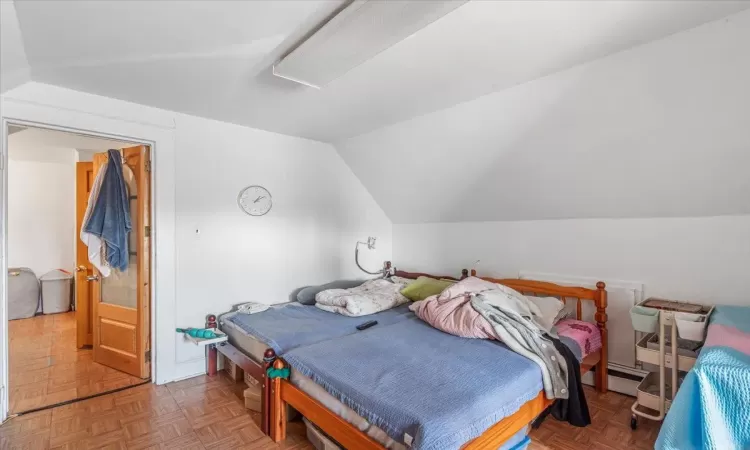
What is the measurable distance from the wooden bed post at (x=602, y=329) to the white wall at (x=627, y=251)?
213 millimetres

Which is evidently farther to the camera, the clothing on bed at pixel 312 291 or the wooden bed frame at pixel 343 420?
the clothing on bed at pixel 312 291

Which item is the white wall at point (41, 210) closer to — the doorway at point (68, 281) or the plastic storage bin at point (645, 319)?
the doorway at point (68, 281)

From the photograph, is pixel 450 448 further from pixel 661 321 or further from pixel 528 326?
pixel 661 321

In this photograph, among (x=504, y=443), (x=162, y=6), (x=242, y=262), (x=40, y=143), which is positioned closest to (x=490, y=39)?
(x=162, y=6)

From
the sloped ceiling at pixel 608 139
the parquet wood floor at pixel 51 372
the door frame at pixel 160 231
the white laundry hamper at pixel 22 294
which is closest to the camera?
the sloped ceiling at pixel 608 139

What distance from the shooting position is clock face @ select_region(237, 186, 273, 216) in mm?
3406

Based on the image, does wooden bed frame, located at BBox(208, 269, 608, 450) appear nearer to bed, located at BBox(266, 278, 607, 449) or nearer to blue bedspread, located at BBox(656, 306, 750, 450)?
bed, located at BBox(266, 278, 607, 449)

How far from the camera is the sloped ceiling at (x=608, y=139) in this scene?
1.87 metres

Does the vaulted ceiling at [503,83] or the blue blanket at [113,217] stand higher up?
the vaulted ceiling at [503,83]

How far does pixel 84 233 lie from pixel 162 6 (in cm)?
257

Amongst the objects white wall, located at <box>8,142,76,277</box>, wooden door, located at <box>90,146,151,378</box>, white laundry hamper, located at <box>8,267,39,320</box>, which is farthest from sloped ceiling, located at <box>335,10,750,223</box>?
white laundry hamper, located at <box>8,267,39,320</box>

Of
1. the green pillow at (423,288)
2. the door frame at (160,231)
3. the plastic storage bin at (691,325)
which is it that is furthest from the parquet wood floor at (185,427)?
the green pillow at (423,288)

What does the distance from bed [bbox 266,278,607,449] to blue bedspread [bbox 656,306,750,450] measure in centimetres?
64

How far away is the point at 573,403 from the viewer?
2121mm
